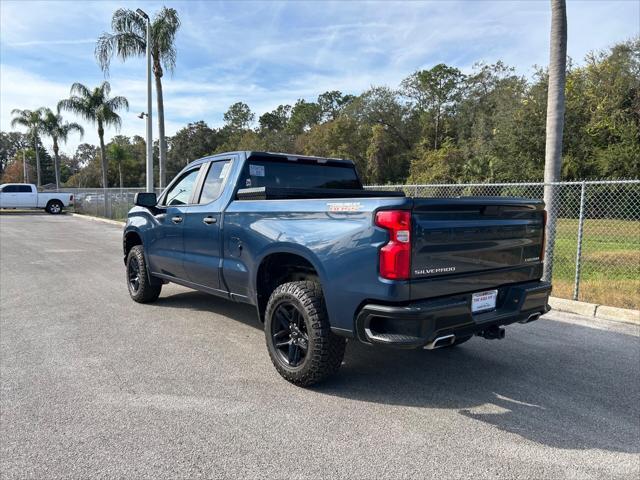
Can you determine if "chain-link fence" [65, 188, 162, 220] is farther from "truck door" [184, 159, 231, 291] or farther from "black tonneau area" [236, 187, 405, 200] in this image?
"black tonneau area" [236, 187, 405, 200]

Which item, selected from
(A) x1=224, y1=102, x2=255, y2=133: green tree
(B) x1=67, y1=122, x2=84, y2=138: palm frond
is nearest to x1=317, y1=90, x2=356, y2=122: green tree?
(A) x1=224, y1=102, x2=255, y2=133: green tree

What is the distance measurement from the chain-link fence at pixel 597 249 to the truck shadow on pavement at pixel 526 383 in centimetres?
167

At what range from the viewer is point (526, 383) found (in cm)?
409

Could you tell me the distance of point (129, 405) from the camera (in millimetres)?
3537

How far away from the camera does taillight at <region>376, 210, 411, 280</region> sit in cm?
316

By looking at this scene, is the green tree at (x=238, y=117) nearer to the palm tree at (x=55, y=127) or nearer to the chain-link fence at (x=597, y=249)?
the palm tree at (x=55, y=127)

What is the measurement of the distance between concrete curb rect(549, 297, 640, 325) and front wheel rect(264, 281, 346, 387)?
4.32 m

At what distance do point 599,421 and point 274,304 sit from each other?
2551mm

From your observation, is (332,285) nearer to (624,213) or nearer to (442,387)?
(442,387)

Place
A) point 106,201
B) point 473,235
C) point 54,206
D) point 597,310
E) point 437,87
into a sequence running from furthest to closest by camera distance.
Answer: point 437,87, point 54,206, point 106,201, point 597,310, point 473,235

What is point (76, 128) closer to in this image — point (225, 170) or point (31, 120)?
point (31, 120)

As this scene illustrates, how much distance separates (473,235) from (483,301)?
0.53 meters

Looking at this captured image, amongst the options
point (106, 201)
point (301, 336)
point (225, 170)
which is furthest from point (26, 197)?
point (301, 336)

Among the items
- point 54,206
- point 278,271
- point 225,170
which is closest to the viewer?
point 278,271
